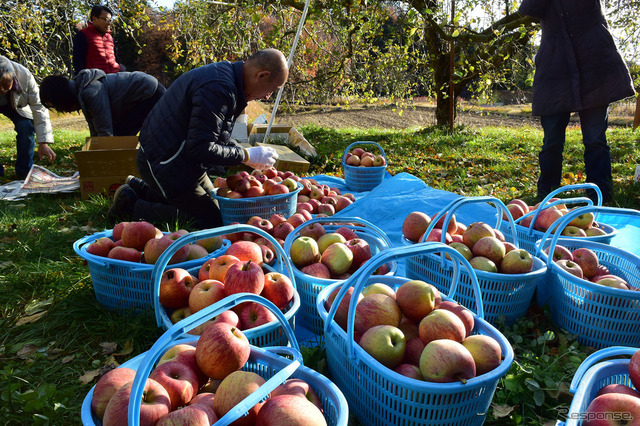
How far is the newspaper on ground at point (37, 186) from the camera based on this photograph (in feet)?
17.5

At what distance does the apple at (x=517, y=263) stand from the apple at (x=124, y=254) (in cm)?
227

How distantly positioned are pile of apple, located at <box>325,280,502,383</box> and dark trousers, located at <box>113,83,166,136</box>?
5032mm

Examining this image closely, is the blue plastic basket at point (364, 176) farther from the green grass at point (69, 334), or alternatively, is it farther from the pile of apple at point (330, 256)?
the pile of apple at point (330, 256)

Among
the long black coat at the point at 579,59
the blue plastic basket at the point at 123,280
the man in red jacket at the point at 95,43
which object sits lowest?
the blue plastic basket at the point at 123,280

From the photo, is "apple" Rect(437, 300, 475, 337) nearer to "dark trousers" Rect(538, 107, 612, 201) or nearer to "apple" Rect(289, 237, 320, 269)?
"apple" Rect(289, 237, 320, 269)

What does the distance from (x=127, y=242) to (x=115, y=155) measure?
9.34ft

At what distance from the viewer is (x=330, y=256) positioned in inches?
104

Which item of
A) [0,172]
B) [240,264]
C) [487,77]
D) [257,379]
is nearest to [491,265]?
[240,264]

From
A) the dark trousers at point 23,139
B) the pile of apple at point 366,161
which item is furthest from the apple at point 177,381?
the dark trousers at point 23,139

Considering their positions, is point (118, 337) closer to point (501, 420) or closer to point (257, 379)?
point (257, 379)

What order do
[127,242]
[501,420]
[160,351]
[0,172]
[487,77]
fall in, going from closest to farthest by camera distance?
[160,351]
[501,420]
[127,242]
[0,172]
[487,77]

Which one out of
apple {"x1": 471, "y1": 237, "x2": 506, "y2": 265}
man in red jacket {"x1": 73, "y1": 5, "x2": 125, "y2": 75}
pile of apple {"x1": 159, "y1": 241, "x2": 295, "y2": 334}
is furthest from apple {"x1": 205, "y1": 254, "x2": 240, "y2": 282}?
man in red jacket {"x1": 73, "y1": 5, "x2": 125, "y2": 75}

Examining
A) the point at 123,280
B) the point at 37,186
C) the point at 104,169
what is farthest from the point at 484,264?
the point at 37,186

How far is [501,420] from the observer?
73.4 inches
